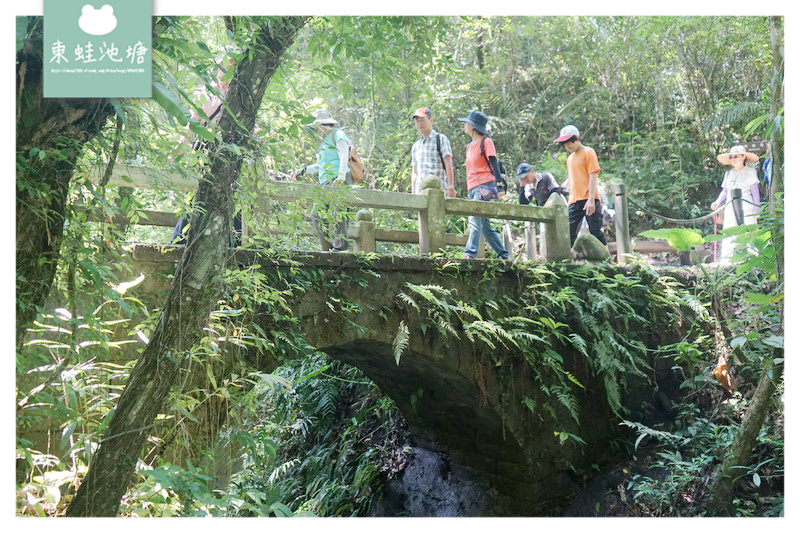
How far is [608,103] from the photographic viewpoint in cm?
1538

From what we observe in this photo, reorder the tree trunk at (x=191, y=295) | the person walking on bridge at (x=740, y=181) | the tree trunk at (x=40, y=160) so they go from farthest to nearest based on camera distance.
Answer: the person walking on bridge at (x=740, y=181) < the tree trunk at (x=191, y=295) < the tree trunk at (x=40, y=160)

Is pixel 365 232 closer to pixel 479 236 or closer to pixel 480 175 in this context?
pixel 479 236

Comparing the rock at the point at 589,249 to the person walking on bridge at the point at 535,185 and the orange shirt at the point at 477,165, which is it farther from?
the orange shirt at the point at 477,165

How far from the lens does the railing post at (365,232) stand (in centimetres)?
646

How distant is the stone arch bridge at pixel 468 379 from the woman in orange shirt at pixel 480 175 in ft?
1.24

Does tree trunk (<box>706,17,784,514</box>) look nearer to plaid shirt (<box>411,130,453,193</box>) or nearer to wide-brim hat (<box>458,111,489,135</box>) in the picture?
wide-brim hat (<box>458,111,489,135</box>)

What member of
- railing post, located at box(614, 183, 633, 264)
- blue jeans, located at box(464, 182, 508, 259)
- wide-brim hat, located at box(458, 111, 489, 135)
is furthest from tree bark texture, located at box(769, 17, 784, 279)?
railing post, located at box(614, 183, 633, 264)

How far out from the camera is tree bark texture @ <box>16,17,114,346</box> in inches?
116

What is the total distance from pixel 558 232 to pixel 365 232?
2.26 m

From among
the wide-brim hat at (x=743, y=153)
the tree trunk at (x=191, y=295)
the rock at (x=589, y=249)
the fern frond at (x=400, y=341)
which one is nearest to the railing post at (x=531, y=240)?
the rock at (x=589, y=249)

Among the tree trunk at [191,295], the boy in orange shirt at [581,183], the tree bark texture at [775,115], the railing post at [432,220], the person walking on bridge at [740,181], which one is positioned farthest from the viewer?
the person walking on bridge at [740,181]

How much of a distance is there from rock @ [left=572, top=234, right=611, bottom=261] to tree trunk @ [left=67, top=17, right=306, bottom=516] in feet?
16.0

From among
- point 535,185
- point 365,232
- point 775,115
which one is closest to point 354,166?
point 365,232
